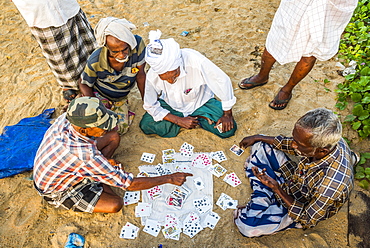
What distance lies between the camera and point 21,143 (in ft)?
11.5

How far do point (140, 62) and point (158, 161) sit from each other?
130 cm

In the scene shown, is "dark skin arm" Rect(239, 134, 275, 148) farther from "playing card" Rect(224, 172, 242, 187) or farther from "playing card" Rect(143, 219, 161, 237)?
"playing card" Rect(143, 219, 161, 237)

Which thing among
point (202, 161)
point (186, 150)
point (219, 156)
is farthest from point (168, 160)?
point (219, 156)

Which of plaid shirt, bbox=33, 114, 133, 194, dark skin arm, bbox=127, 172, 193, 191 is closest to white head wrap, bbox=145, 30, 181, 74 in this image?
plaid shirt, bbox=33, 114, 133, 194

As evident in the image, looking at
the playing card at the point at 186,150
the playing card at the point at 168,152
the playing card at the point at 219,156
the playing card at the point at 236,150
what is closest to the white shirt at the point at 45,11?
the playing card at the point at 168,152

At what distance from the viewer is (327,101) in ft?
13.0

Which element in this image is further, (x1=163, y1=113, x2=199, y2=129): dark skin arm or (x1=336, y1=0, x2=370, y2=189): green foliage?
(x1=163, y1=113, x2=199, y2=129): dark skin arm

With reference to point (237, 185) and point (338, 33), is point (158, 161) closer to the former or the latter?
point (237, 185)

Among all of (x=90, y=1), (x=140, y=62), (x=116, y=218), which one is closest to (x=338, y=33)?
(x=140, y=62)

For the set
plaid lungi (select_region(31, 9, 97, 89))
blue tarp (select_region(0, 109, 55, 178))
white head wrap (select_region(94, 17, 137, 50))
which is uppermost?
white head wrap (select_region(94, 17, 137, 50))

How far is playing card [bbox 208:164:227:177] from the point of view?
3.28m

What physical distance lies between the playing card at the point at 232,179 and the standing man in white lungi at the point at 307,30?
60.6 inches

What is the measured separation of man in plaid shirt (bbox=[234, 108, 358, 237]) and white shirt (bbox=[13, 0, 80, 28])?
2779 millimetres

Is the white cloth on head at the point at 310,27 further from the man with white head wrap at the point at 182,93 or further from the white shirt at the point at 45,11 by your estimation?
the white shirt at the point at 45,11
